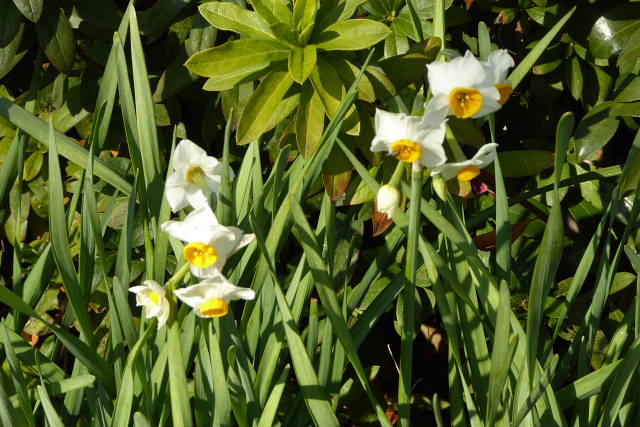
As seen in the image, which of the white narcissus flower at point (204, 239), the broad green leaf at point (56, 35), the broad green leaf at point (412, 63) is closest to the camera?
the white narcissus flower at point (204, 239)

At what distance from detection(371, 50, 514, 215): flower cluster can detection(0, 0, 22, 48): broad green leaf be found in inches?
31.1

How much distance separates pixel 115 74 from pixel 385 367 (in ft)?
3.03

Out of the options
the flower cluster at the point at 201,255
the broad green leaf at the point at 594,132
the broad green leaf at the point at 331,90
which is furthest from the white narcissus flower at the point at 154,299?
the broad green leaf at the point at 594,132

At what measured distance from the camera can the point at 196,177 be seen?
3.27ft

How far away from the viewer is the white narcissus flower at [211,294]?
905mm

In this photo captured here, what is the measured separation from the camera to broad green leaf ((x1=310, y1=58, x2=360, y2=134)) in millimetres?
1178

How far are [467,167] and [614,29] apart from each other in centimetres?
69

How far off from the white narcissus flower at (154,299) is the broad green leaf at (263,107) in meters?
0.34

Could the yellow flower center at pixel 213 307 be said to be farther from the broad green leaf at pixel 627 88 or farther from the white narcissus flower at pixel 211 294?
the broad green leaf at pixel 627 88

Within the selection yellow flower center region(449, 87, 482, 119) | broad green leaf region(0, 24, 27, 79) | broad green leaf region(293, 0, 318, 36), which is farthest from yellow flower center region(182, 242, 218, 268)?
broad green leaf region(0, 24, 27, 79)

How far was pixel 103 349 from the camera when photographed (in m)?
1.59

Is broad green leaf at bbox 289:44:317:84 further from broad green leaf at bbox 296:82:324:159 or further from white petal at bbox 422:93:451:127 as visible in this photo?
white petal at bbox 422:93:451:127

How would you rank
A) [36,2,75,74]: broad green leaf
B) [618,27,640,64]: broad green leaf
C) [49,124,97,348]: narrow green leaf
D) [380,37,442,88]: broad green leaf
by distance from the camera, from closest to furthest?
[49,124,97,348]: narrow green leaf → [380,37,442,88]: broad green leaf → [618,27,640,64]: broad green leaf → [36,2,75,74]: broad green leaf

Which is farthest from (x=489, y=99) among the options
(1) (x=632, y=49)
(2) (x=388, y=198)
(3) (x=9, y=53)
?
(3) (x=9, y=53)
